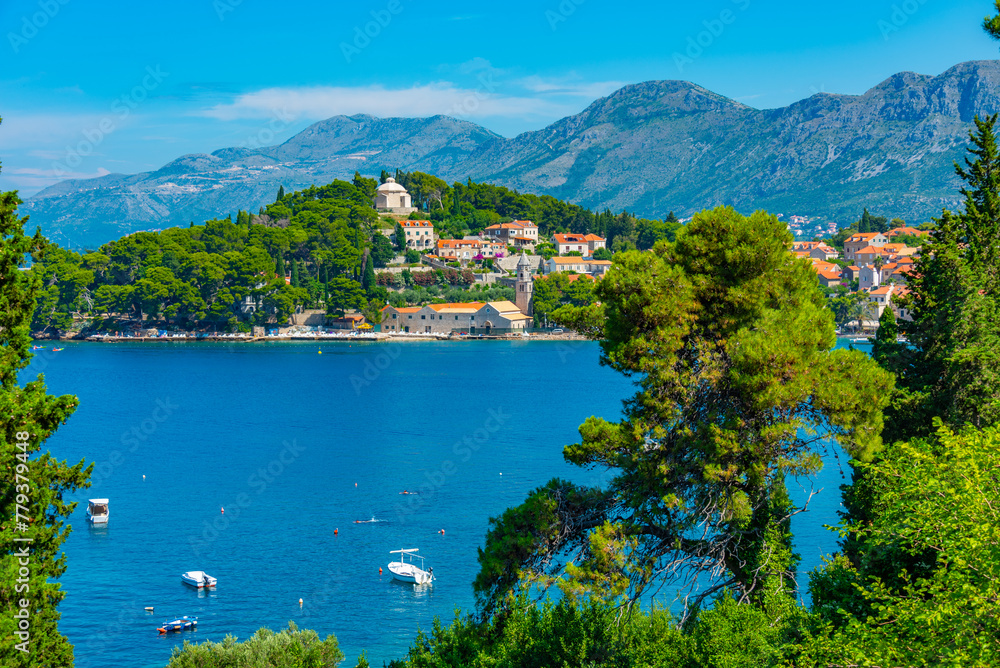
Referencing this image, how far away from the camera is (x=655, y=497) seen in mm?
9750

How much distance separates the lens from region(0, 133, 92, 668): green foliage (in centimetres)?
842

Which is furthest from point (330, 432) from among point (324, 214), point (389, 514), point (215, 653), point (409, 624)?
point (324, 214)

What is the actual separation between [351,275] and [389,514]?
71892 mm

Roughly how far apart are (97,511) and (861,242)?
107261 mm

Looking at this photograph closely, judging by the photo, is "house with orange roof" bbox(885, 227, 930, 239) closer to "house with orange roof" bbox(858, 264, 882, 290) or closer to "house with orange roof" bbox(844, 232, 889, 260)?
"house with orange roof" bbox(844, 232, 889, 260)

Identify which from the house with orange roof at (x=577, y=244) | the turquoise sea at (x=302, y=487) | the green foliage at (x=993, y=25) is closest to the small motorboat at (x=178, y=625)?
the turquoise sea at (x=302, y=487)

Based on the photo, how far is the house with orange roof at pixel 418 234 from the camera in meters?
111

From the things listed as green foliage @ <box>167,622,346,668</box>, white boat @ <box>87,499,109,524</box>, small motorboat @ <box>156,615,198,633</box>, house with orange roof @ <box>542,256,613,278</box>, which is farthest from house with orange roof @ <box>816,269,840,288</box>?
green foliage @ <box>167,622,346,668</box>

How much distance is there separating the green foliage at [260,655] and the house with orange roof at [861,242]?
11148cm

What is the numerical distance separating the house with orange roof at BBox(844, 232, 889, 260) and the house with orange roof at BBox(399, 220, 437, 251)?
2228 inches

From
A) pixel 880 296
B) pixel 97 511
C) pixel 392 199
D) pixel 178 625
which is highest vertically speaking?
pixel 392 199

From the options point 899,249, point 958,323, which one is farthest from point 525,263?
point 958,323

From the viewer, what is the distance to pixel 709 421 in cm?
955

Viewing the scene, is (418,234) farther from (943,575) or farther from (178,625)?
(943,575)
